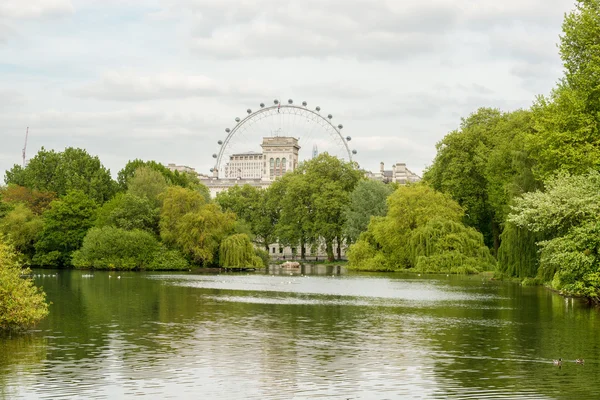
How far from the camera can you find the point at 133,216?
86938 mm

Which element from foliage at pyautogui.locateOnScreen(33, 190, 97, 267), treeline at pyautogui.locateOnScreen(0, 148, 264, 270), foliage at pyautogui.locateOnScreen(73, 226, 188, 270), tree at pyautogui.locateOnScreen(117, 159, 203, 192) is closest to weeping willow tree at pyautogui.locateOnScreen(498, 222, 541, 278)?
treeline at pyautogui.locateOnScreen(0, 148, 264, 270)

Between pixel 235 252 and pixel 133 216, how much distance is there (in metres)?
11.8

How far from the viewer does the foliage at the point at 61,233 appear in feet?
290

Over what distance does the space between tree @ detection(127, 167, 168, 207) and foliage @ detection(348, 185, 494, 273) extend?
22.7m

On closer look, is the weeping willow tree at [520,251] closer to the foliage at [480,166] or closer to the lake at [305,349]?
the lake at [305,349]

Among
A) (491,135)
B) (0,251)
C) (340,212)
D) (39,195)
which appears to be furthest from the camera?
(340,212)

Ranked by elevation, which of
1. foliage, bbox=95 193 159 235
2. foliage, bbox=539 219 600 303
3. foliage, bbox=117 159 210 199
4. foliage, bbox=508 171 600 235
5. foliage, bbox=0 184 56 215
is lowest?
foliage, bbox=539 219 600 303

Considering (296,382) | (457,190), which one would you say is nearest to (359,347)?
(296,382)

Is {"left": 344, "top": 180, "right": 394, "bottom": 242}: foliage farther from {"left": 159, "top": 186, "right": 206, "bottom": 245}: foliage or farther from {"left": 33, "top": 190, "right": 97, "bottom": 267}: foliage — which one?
{"left": 33, "top": 190, "right": 97, "bottom": 267}: foliage

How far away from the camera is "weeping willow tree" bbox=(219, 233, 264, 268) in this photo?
85.4 metres

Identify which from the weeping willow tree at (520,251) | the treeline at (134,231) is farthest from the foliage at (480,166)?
the treeline at (134,231)

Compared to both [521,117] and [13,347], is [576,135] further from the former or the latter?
[13,347]

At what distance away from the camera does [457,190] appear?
3273 inches

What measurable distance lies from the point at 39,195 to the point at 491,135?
5702 cm
